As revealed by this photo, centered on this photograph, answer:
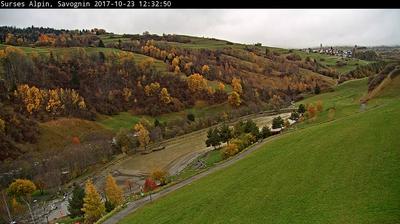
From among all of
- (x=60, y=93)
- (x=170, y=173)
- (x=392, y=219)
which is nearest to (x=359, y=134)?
(x=392, y=219)

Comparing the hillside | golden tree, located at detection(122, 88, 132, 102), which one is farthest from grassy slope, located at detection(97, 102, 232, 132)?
golden tree, located at detection(122, 88, 132, 102)

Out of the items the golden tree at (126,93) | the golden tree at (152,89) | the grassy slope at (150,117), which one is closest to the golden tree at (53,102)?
the grassy slope at (150,117)

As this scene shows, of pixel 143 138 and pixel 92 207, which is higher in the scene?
pixel 143 138

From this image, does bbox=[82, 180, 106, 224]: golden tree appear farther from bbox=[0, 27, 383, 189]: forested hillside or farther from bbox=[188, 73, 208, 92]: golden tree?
bbox=[188, 73, 208, 92]: golden tree

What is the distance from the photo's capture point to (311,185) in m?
28.6

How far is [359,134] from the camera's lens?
120ft

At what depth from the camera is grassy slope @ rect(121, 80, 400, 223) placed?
23.8 metres

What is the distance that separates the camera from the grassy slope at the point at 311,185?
938 inches

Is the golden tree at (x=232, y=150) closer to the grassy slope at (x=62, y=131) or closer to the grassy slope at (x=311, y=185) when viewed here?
the grassy slope at (x=311, y=185)

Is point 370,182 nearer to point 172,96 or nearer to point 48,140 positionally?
point 48,140

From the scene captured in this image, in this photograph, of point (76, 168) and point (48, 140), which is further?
point (48, 140)

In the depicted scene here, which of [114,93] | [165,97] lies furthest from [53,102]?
[165,97]

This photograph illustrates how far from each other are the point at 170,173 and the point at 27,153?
4732 cm

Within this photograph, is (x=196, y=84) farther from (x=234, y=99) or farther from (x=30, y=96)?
(x=30, y=96)
